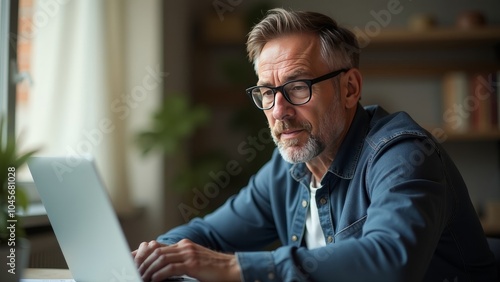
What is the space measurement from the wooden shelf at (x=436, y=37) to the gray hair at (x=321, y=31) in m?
2.02

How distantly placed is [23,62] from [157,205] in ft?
3.41

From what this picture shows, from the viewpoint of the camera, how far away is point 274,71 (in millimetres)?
1479

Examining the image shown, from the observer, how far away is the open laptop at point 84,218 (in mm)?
974

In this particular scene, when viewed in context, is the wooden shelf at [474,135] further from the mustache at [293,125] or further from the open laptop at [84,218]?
the open laptop at [84,218]

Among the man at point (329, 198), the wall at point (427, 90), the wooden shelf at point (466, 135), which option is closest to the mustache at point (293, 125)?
the man at point (329, 198)

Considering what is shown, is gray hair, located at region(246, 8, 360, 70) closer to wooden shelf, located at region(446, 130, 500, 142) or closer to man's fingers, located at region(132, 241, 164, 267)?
man's fingers, located at region(132, 241, 164, 267)

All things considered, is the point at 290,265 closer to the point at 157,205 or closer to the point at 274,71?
the point at 274,71

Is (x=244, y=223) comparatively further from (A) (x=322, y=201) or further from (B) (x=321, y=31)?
(B) (x=321, y=31)

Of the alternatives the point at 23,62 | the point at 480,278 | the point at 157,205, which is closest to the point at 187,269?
the point at 480,278

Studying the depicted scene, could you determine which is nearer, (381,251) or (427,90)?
(381,251)

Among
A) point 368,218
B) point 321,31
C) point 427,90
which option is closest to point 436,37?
point 427,90

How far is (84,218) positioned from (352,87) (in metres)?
0.83

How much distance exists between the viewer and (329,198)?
1.49 meters

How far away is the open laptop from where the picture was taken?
974 millimetres
